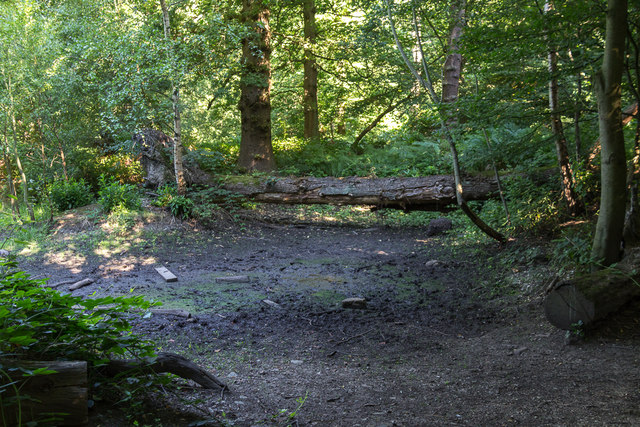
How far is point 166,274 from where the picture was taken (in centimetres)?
754

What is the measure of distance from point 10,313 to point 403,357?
3.35 m

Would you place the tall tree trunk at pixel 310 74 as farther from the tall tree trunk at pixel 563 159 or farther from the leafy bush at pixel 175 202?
the tall tree trunk at pixel 563 159

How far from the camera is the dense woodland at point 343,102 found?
17.3ft

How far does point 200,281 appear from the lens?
7.38 meters

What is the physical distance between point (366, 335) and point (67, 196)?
10.1m

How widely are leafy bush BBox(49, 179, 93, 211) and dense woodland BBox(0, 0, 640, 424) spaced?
0.05 m

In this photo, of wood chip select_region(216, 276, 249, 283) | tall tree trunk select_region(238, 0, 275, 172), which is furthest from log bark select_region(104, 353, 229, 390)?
tall tree trunk select_region(238, 0, 275, 172)

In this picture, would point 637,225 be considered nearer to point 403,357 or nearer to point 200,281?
point 403,357

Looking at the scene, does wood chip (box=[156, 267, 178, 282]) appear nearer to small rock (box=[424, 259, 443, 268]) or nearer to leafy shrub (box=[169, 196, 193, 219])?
leafy shrub (box=[169, 196, 193, 219])

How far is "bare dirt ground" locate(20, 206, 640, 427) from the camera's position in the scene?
325 centimetres

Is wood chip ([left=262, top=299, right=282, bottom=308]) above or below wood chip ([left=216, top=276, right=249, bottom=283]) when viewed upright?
below

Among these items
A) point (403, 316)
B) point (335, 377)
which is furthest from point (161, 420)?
point (403, 316)

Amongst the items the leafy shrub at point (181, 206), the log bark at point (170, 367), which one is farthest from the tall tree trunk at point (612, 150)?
the leafy shrub at point (181, 206)

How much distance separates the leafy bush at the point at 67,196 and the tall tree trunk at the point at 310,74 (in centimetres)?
766
